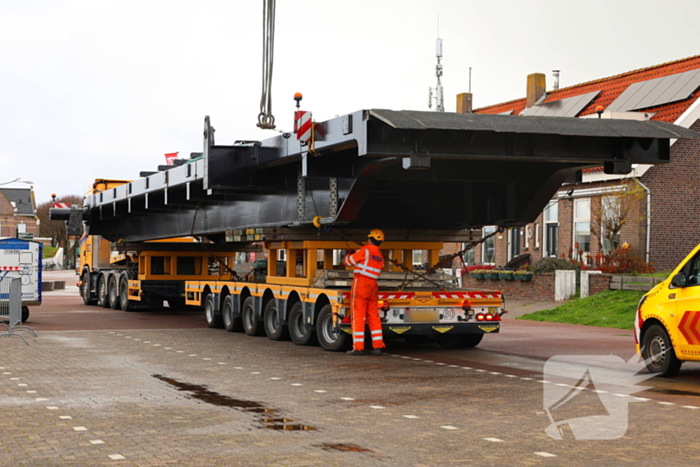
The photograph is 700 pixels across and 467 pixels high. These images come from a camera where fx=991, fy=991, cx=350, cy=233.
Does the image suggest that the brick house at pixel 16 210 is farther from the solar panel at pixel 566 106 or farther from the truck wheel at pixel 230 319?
the truck wheel at pixel 230 319

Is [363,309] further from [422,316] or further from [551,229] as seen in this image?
[551,229]

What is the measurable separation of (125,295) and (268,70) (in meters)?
13.1

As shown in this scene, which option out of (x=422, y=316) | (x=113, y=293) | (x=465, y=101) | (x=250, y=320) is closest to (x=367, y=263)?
(x=422, y=316)

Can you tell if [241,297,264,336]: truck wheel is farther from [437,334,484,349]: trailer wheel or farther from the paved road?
[437,334,484,349]: trailer wheel

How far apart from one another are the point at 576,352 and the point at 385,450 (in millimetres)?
9404

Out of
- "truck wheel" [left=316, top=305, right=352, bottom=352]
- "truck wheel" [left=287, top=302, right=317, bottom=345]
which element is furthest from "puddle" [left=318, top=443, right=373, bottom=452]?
"truck wheel" [left=287, top=302, right=317, bottom=345]

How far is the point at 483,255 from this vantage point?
41281 mm

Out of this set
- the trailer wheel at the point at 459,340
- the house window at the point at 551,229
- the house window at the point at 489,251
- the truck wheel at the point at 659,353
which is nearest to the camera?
the truck wheel at the point at 659,353

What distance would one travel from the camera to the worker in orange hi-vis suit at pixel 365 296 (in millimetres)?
15203

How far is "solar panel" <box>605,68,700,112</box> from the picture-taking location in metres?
34.0

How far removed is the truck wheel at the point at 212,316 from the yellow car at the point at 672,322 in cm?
1042

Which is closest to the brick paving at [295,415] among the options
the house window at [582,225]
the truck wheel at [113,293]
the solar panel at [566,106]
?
the truck wheel at [113,293]

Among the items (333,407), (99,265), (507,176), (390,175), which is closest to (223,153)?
(390,175)

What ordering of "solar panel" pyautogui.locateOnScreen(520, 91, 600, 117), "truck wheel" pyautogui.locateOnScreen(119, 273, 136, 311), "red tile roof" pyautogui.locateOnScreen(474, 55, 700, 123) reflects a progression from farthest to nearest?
"solar panel" pyautogui.locateOnScreen(520, 91, 600, 117) < "red tile roof" pyautogui.locateOnScreen(474, 55, 700, 123) < "truck wheel" pyautogui.locateOnScreen(119, 273, 136, 311)
